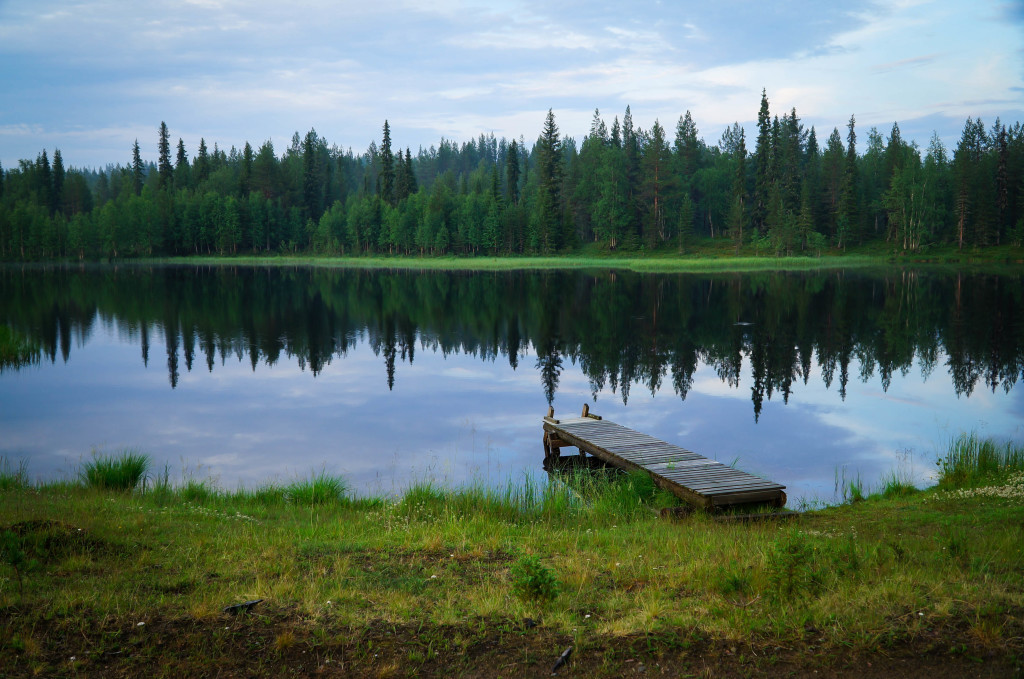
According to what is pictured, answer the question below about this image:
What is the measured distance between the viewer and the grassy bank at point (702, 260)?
86312mm

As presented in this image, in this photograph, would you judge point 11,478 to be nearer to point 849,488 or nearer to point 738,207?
point 849,488

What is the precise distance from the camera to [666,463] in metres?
13.4

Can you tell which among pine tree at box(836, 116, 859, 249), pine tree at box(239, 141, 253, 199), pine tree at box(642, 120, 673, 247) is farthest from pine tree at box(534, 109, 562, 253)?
pine tree at box(239, 141, 253, 199)

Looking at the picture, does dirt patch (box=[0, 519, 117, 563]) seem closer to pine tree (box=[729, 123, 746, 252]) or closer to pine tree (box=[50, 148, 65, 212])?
pine tree (box=[729, 123, 746, 252])

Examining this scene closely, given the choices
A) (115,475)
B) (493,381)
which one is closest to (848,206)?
(493,381)

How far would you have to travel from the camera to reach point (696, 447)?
55.5ft

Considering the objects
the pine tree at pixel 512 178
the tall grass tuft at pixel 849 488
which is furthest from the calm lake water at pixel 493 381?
the pine tree at pixel 512 178

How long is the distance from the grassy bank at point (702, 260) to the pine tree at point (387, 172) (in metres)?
13.9

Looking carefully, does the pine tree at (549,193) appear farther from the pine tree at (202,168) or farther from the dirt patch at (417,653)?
the dirt patch at (417,653)

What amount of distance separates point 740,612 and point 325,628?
3552mm

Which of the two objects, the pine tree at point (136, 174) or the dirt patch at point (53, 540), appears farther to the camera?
the pine tree at point (136, 174)

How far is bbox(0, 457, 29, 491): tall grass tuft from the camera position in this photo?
461 inches

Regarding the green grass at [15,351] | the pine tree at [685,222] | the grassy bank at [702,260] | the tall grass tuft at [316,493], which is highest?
the pine tree at [685,222]

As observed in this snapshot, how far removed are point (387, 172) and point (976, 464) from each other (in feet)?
390
